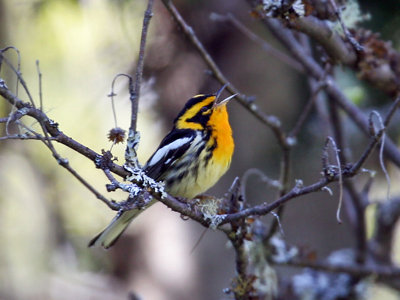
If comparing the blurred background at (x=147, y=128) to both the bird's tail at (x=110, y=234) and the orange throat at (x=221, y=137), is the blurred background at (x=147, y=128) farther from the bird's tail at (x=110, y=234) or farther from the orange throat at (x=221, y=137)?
the bird's tail at (x=110, y=234)

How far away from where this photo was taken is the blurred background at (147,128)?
188 inches

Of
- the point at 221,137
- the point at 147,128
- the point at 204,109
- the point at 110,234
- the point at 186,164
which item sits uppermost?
the point at 147,128

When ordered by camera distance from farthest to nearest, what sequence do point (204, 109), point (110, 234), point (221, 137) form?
1. point (204, 109)
2. point (221, 137)
3. point (110, 234)

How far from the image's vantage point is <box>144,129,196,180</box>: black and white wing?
11.3 feet

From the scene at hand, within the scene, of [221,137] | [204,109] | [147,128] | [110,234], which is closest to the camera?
[110,234]

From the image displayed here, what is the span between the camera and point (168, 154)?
3.47 metres

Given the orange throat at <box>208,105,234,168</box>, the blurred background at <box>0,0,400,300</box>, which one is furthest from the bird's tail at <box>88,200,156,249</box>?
the blurred background at <box>0,0,400,300</box>

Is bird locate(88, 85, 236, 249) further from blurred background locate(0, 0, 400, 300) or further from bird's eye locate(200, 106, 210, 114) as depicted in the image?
blurred background locate(0, 0, 400, 300)

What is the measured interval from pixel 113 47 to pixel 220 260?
2.02 meters

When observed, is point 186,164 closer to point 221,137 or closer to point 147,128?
point 221,137

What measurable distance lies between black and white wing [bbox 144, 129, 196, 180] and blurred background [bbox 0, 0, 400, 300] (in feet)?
3.17

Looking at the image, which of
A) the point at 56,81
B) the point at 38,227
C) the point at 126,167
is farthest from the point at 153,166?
the point at 38,227

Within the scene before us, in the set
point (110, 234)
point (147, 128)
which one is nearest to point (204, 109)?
point (110, 234)

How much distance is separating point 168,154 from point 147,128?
5.33ft
